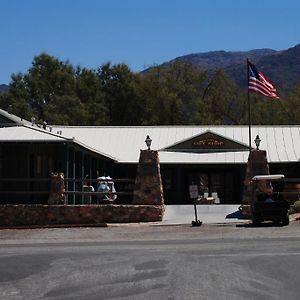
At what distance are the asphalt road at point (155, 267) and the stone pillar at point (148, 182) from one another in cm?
631

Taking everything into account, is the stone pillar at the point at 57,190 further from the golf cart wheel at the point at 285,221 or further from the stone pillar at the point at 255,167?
the golf cart wheel at the point at 285,221

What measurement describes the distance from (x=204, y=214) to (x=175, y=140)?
508 inches

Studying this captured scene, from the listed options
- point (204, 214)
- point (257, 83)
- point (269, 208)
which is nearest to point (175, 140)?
point (257, 83)

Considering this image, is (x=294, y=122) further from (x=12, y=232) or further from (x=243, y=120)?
(x=12, y=232)

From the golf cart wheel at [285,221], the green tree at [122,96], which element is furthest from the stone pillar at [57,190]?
the green tree at [122,96]

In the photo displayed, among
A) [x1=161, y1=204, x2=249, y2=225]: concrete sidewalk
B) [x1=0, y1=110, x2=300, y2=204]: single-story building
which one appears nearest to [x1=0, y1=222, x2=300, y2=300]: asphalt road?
[x1=161, y1=204, x2=249, y2=225]: concrete sidewalk

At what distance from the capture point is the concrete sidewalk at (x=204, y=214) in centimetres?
2841

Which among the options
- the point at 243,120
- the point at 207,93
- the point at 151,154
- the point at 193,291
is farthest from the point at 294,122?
the point at 193,291

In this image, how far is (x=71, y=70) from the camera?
72.1 metres

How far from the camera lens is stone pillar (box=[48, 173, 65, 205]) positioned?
28172 mm

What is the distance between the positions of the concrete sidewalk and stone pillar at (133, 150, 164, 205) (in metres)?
1.04

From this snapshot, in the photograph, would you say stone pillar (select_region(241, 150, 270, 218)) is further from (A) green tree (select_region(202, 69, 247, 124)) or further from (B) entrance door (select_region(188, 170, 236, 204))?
(A) green tree (select_region(202, 69, 247, 124))

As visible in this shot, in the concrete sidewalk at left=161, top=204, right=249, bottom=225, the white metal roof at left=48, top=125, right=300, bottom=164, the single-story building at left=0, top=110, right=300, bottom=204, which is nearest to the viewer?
the concrete sidewalk at left=161, top=204, right=249, bottom=225

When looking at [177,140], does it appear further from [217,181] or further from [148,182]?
[148,182]
